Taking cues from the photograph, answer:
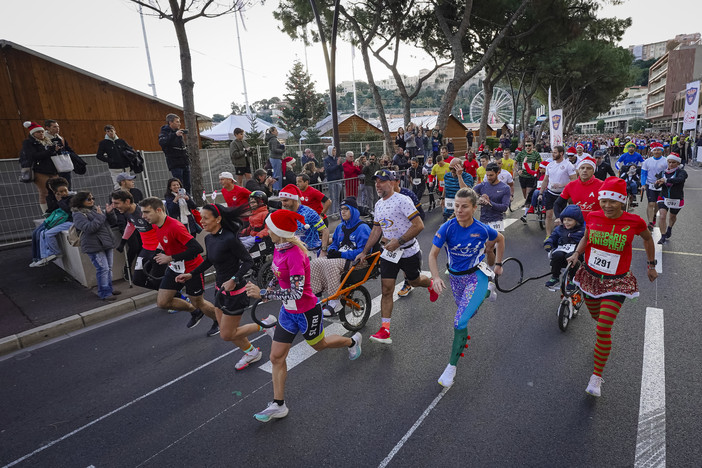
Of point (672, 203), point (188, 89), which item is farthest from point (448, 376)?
point (188, 89)

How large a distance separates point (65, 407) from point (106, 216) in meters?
3.95

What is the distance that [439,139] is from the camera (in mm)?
18656

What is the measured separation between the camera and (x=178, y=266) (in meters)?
5.16

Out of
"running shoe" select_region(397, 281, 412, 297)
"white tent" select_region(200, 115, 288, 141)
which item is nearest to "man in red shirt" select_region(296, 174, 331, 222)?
"running shoe" select_region(397, 281, 412, 297)

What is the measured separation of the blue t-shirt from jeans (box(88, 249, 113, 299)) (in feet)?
19.1

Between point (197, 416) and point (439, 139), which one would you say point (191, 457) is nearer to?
point (197, 416)

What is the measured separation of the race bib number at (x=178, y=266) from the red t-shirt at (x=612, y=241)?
190 inches

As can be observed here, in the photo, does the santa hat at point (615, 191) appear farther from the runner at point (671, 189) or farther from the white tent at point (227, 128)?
the white tent at point (227, 128)

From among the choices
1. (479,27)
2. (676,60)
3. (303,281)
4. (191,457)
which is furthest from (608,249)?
(676,60)

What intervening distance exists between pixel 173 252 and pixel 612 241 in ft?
16.7

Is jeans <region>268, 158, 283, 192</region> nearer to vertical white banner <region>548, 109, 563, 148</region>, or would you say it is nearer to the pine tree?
vertical white banner <region>548, 109, 563, 148</region>

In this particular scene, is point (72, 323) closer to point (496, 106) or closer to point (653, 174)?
point (653, 174)

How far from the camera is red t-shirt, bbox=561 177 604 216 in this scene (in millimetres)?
6738

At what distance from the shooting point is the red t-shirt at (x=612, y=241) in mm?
3930
